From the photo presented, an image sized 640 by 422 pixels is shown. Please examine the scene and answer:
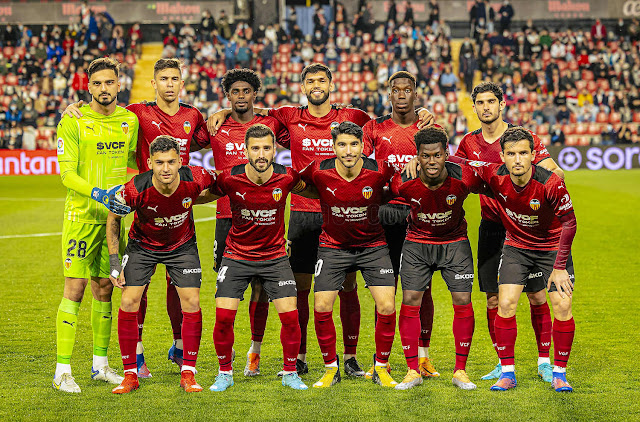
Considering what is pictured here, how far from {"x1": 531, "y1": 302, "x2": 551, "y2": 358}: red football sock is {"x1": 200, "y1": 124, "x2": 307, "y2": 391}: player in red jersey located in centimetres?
198

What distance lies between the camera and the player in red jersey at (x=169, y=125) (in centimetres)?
688

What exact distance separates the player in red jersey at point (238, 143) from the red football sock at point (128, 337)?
3.38ft

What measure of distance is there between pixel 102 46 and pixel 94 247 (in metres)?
24.8

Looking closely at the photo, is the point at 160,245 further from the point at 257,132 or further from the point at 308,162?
the point at 308,162

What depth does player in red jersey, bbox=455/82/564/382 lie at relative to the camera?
666 centimetres

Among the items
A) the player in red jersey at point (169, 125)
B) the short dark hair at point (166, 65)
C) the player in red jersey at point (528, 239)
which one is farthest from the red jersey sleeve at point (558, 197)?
the short dark hair at point (166, 65)

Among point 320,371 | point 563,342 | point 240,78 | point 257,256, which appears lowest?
point 320,371

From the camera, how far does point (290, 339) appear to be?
21.0ft

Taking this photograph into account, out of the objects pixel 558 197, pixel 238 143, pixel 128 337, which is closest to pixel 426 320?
pixel 558 197

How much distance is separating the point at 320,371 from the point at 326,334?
2.09ft

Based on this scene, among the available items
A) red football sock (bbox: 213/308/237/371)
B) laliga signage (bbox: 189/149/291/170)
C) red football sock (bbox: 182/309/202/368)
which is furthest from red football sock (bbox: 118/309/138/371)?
laliga signage (bbox: 189/149/291/170)

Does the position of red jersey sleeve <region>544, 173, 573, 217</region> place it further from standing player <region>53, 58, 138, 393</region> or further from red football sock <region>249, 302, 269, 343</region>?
standing player <region>53, 58, 138, 393</region>

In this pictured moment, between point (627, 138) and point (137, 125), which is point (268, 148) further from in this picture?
point (627, 138)

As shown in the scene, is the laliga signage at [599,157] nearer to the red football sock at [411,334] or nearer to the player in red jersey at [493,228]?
the player in red jersey at [493,228]
